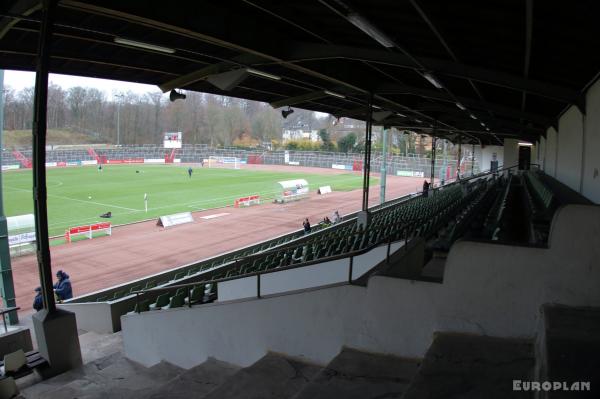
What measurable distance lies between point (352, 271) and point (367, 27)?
380 centimetres

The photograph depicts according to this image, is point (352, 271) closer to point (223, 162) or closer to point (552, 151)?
point (552, 151)

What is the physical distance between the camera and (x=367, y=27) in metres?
6.43

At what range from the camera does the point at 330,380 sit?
357cm

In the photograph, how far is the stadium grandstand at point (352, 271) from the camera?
3234 mm

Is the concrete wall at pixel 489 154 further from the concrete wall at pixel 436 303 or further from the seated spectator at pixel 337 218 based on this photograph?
the concrete wall at pixel 436 303

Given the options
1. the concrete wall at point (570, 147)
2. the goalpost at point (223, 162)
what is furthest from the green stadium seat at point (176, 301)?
the goalpost at point (223, 162)

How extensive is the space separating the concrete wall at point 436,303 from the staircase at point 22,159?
7036cm

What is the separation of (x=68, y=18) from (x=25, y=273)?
1364cm

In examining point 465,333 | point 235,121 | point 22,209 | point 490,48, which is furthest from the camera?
point 235,121

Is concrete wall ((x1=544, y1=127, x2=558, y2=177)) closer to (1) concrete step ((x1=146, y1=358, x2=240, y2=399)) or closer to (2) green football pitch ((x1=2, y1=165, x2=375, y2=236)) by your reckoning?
(1) concrete step ((x1=146, y1=358, x2=240, y2=399))

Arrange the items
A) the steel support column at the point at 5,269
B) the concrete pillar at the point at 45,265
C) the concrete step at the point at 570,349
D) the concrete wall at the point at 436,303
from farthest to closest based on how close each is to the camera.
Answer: the steel support column at the point at 5,269 → the concrete pillar at the point at 45,265 → the concrete wall at the point at 436,303 → the concrete step at the point at 570,349

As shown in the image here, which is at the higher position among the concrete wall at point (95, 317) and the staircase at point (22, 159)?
the staircase at point (22, 159)

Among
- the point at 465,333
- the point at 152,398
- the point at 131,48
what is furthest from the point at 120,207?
the point at 465,333

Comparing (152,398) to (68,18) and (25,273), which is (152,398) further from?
(25,273)
